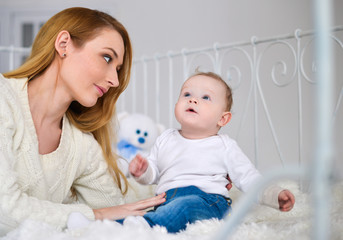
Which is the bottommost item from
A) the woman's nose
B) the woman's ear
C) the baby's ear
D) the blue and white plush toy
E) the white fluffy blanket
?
the blue and white plush toy

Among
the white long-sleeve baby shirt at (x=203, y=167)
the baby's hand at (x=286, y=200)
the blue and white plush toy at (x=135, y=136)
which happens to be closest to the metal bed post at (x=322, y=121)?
the baby's hand at (x=286, y=200)

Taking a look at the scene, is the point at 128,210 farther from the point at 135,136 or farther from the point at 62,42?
the point at 135,136

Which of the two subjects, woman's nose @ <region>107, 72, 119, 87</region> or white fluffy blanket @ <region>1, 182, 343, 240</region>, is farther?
woman's nose @ <region>107, 72, 119, 87</region>

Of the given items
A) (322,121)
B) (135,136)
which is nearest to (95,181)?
(135,136)

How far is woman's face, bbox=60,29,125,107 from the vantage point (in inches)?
44.0

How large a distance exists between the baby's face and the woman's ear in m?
0.35

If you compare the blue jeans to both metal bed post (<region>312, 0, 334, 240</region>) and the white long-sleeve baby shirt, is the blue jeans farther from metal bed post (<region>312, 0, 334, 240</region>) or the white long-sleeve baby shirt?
metal bed post (<region>312, 0, 334, 240</region>)

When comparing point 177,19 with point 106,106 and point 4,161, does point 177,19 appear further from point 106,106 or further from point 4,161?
point 4,161

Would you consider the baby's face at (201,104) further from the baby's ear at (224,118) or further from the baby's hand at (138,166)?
the baby's hand at (138,166)

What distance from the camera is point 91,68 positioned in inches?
43.8

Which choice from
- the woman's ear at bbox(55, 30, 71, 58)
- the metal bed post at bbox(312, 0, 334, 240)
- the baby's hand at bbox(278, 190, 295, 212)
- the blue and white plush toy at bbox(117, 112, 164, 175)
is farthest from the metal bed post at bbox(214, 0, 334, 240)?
the blue and white plush toy at bbox(117, 112, 164, 175)

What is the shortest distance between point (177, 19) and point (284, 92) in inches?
45.1

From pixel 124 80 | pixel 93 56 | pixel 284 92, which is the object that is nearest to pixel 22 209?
pixel 93 56

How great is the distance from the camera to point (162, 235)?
717mm
